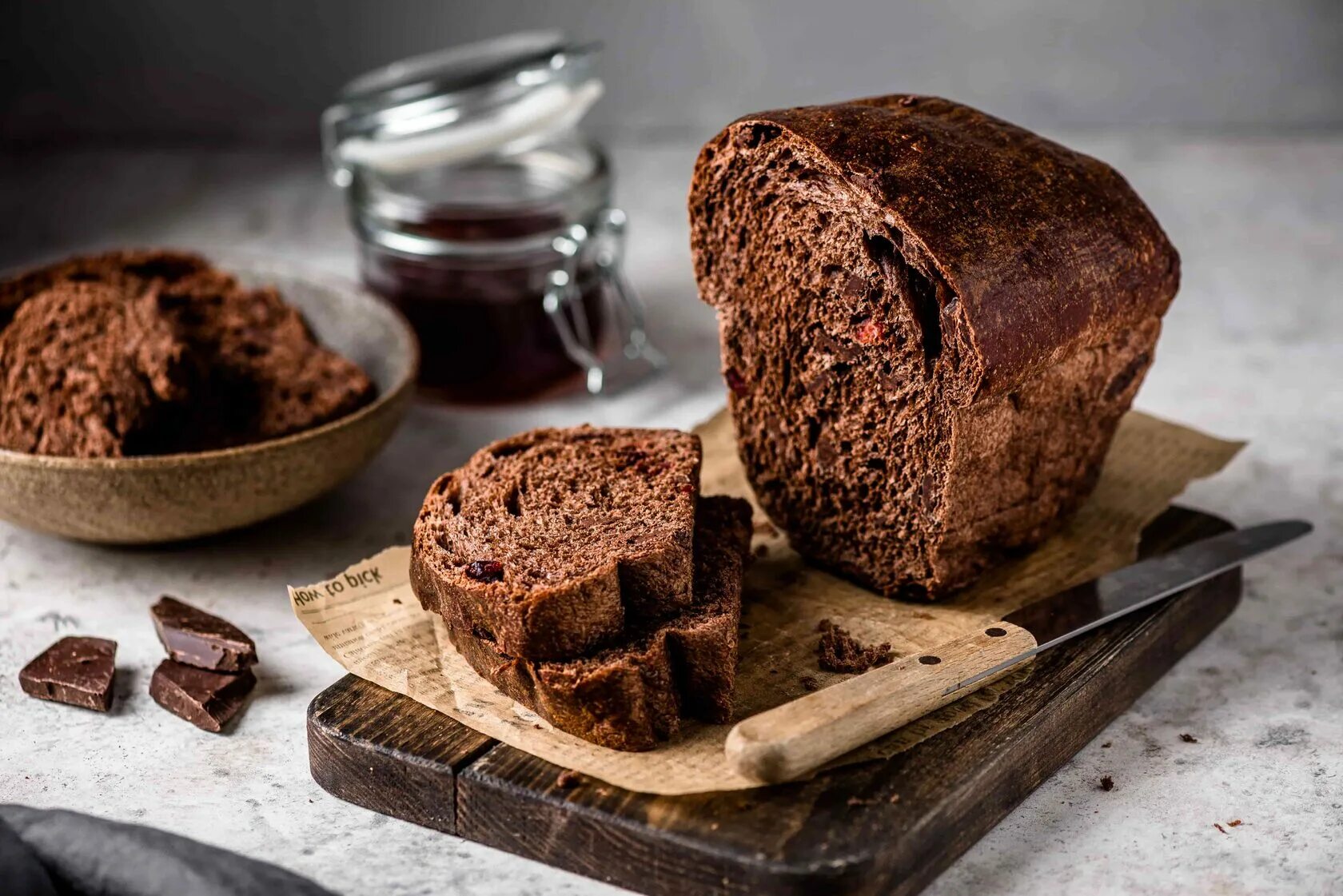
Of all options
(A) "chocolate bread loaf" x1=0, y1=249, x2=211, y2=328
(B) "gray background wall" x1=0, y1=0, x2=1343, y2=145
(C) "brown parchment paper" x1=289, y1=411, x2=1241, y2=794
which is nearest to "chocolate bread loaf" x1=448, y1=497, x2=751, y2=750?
(C) "brown parchment paper" x1=289, y1=411, x2=1241, y2=794

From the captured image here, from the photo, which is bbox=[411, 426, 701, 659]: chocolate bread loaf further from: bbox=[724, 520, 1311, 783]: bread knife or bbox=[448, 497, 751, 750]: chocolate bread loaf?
bbox=[724, 520, 1311, 783]: bread knife

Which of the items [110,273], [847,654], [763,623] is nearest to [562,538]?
[763,623]

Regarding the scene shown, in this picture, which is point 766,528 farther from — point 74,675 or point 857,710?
point 74,675

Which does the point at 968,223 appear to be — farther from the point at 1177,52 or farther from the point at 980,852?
the point at 1177,52

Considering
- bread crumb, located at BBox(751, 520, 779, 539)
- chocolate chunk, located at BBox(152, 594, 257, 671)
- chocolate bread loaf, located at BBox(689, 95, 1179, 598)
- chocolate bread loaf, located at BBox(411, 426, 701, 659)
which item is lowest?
chocolate chunk, located at BBox(152, 594, 257, 671)

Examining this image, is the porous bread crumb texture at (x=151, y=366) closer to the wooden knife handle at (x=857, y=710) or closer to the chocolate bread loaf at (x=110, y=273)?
the chocolate bread loaf at (x=110, y=273)

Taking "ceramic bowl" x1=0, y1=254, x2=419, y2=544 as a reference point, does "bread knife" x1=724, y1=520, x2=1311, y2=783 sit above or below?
above

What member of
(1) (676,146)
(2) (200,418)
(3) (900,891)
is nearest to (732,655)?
(3) (900,891)
